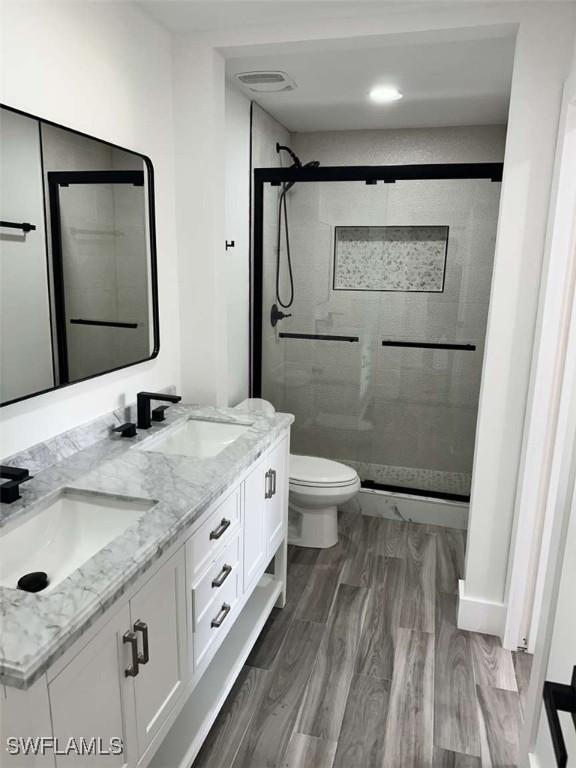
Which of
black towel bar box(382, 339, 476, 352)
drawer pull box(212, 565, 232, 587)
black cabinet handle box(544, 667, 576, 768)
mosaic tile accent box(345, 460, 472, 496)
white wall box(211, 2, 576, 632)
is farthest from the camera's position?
mosaic tile accent box(345, 460, 472, 496)

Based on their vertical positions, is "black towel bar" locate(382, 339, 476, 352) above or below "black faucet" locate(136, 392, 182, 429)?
above

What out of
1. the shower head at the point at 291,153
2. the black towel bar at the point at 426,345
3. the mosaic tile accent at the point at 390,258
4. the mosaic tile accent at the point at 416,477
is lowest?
the mosaic tile accent at the point at 416,477

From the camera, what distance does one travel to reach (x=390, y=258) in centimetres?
348

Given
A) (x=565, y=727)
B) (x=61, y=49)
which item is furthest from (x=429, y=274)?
(x=565, y=727)

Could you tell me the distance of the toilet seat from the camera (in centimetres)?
293

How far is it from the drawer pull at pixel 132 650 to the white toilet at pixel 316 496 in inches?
66.2

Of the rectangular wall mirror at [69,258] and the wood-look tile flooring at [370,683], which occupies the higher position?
the rectangular wall mirror at [69,258]

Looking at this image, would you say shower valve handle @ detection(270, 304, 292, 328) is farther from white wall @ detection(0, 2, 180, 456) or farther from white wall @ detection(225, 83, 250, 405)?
white wall @ detection(0, 2, 180, 456)

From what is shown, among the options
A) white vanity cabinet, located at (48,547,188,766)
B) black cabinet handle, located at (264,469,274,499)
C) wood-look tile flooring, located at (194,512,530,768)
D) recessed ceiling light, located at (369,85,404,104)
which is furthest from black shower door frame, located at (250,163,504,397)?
white vanity cabinet, located at (48,547,188,766)

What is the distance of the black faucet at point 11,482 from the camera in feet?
4.74

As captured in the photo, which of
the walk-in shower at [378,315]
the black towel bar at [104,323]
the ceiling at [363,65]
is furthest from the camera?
the walk-in shower at [378,315]

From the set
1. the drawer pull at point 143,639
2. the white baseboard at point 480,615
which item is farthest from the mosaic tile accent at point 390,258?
the drawer pull at point 143,639

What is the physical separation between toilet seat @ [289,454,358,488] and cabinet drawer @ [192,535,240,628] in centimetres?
104

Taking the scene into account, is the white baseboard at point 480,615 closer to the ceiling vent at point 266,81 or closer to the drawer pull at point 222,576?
the drawer pull at point 222,576
